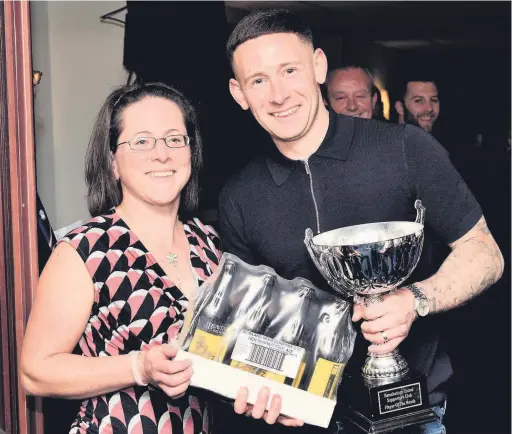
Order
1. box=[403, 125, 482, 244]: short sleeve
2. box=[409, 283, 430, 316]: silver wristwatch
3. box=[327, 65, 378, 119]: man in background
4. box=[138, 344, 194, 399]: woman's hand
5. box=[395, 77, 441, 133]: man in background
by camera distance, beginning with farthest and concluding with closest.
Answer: box=[395, 77, 441, 133]: man in background
box=[327, 65, 378, 119]: man in background
box=[403, 125, 482, 244]: short sleeve
box=[409, 283, 430, 316]: silver wristwatch
box=[138, 344, 194, 399]: woman's hand

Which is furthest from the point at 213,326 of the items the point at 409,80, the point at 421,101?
the point at 409,80

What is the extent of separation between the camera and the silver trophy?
4.41ft

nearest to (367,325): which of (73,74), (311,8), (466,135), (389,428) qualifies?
(389,428)

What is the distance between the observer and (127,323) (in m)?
1.50

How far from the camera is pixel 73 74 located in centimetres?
312

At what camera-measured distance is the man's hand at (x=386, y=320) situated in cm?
138

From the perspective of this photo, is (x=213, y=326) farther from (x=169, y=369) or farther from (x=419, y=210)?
(x=419, y=210)

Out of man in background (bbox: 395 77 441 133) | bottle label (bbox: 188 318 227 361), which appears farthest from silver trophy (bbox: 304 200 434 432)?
man in background (bbox: 395 77 441 133)

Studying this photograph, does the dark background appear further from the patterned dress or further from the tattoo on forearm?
the tattoo on forearm

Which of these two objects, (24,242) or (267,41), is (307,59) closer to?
(267,41)

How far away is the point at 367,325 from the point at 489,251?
1.24 ft

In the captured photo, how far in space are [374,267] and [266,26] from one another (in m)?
0.60

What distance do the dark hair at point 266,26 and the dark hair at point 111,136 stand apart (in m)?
0.19

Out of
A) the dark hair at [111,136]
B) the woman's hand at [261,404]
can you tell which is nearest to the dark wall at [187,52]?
the dark hair at [111,136]
